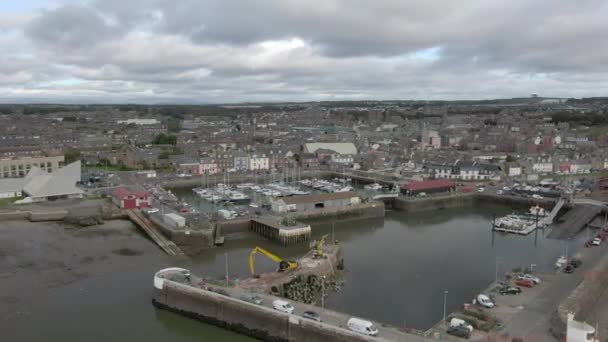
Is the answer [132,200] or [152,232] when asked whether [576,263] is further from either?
[132,200]

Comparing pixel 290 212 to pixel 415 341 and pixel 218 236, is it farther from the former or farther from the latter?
pixel 415 341

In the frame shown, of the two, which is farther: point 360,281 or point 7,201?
point 7,201

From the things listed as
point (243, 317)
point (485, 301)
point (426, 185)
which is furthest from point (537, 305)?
point (426, 185)

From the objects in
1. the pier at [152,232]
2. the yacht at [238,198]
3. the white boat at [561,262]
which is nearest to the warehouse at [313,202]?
the yacht at [238,198]

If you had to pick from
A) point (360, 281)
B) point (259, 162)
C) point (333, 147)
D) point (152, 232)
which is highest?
point (333, 147)

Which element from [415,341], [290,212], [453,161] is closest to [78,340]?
[415,341]

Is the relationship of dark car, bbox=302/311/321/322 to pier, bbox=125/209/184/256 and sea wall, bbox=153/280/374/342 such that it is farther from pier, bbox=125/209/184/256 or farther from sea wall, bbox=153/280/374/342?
pier, bbox=125/209/184/256
